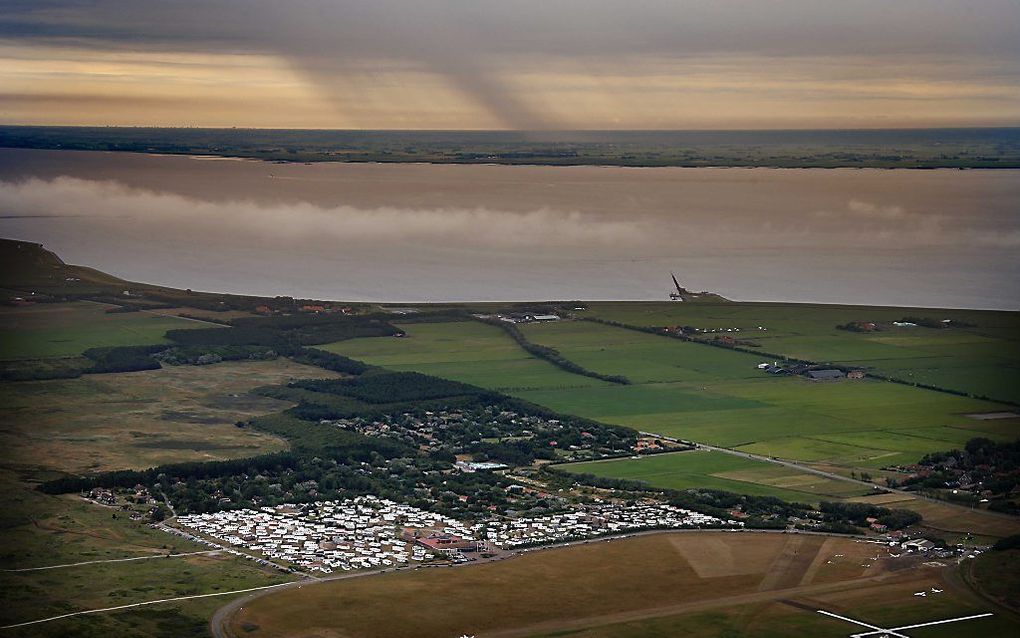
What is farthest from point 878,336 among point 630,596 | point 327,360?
point 630,596

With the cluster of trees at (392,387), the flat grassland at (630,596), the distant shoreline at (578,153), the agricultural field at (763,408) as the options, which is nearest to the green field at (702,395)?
the agricultural field at (763,408)

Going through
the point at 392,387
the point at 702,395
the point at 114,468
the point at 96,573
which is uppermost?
the point at 702,395

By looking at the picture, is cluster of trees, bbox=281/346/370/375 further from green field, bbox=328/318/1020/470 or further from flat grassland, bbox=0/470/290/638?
flat grassland, bbox=0/470/290/638

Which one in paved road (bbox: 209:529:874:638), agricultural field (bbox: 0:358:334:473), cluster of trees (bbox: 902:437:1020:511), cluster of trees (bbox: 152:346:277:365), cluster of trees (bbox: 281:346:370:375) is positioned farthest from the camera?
cluster of trees (bbox: 152:346:277:365)

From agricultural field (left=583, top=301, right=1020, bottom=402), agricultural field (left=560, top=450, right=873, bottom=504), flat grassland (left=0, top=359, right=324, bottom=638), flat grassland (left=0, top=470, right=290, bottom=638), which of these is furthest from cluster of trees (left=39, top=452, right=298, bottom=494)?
agricultural field (left=583, top=301, right=1020, bottom=402)

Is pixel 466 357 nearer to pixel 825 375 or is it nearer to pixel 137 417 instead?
pixel 825 375

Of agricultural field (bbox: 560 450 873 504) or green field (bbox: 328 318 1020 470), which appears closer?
agricultural field (bbox: 560 450 873 504)
